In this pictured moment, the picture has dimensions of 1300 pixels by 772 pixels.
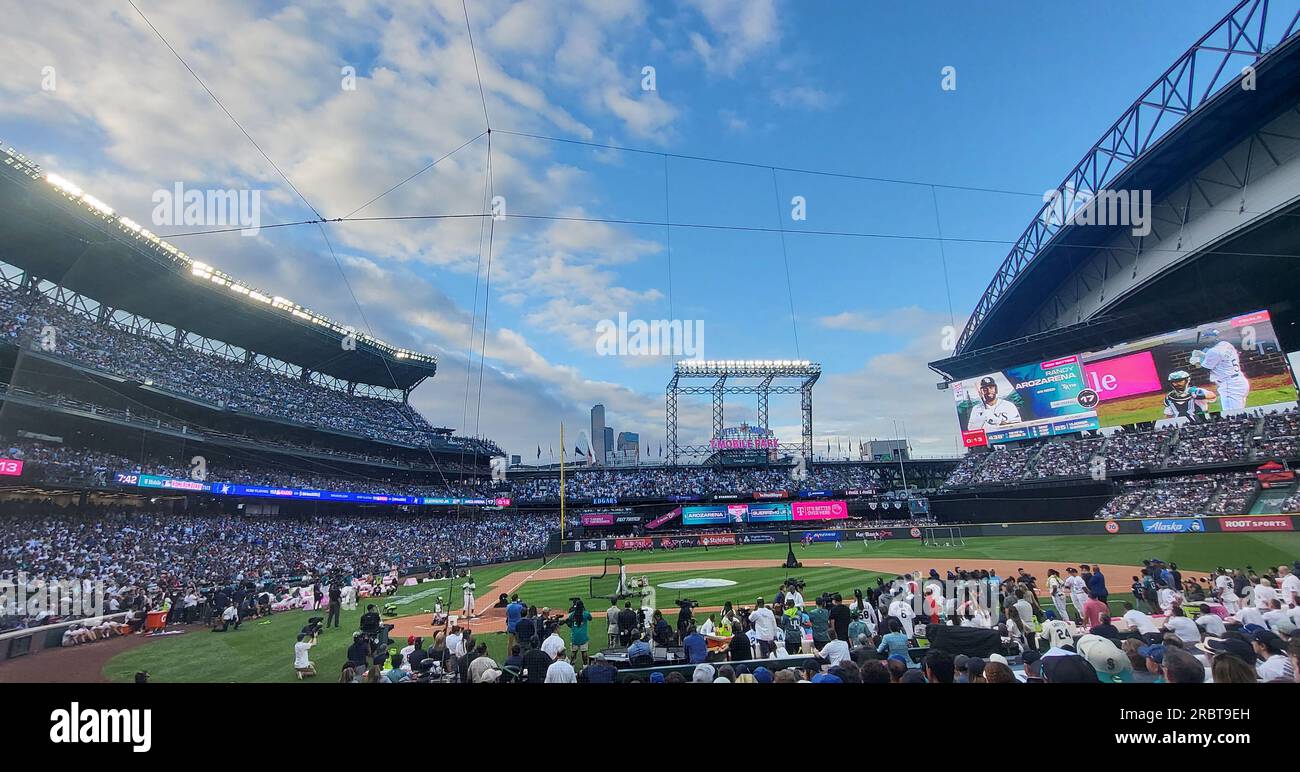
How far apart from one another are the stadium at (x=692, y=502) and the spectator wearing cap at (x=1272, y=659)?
37 mm

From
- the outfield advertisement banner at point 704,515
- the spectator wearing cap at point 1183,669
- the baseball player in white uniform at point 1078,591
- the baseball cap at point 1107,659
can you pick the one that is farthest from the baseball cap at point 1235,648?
the outfield advertisement banner at point 704,515

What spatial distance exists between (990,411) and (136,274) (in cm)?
7048

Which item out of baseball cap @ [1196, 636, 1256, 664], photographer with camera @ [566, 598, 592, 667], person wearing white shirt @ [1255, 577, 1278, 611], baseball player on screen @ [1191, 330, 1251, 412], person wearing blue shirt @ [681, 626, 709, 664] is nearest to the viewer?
baseball cap @ [1196, 636, 1256, 664]

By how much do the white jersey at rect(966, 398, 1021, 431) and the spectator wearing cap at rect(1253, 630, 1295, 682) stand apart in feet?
178

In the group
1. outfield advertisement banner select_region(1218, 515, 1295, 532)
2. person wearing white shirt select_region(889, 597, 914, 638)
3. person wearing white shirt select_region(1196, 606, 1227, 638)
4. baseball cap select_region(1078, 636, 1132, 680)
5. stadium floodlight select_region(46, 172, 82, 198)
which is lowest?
outfield advertisement banner select_region(1218, 515, 1295, 532)

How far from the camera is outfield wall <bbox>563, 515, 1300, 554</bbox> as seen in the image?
1170 inches

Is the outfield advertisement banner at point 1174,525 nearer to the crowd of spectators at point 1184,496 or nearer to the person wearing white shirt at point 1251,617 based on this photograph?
the crowd of spectators at point 1184,496

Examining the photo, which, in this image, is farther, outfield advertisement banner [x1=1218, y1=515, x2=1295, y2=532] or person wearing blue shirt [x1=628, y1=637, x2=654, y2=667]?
outfield advertisement banner [x1=1218, y1=515, x2=1295, y2=532]

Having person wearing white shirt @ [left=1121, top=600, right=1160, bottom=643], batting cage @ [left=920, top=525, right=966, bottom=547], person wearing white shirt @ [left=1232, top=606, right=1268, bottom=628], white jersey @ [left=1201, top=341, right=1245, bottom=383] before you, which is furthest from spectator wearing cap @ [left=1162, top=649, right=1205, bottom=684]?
white jersey @ [left=1201, top=341, right=1245, bottom=383]

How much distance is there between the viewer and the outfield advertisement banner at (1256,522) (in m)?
28.3

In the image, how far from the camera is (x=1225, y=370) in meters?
40.8

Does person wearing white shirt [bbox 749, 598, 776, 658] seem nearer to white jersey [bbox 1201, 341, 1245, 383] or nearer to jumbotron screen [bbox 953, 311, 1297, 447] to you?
jumbotron screen [bbox 953, 311, 1297, 447]

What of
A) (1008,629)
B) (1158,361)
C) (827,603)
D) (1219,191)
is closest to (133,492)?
(827,603)
